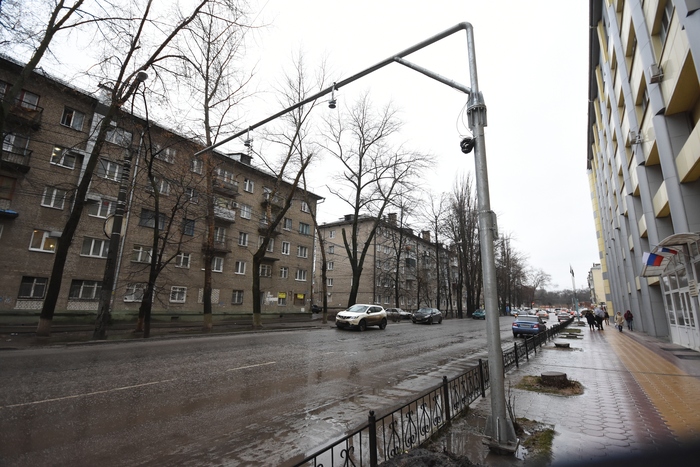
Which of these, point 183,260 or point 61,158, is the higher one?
point 61,158

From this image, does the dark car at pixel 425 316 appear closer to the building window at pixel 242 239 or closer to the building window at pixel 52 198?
the building window at pixel 242 239

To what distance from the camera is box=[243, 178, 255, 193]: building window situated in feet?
112

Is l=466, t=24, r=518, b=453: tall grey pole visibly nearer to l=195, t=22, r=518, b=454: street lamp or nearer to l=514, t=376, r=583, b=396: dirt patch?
l=195, t=22, r=518, b=454: street lamp

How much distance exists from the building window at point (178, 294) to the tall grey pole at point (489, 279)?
27.1m

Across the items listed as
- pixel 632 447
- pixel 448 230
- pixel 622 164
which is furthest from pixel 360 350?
pixel 448 230

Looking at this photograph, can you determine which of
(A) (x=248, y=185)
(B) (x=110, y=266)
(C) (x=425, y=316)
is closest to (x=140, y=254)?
(B) (x=110, y=266)

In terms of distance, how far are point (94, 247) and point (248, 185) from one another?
14.8 metres

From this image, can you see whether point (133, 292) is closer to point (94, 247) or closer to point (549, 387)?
point (94, 247)

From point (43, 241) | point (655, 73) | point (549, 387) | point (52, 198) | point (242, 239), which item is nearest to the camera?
point (549, 387)

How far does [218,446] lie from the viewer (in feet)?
14.2

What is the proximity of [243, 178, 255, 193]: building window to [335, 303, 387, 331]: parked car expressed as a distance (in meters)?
18.2

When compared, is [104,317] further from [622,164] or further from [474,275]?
[474,275]

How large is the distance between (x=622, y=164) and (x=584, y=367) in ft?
54.1

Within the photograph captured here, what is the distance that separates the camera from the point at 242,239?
33.2m
